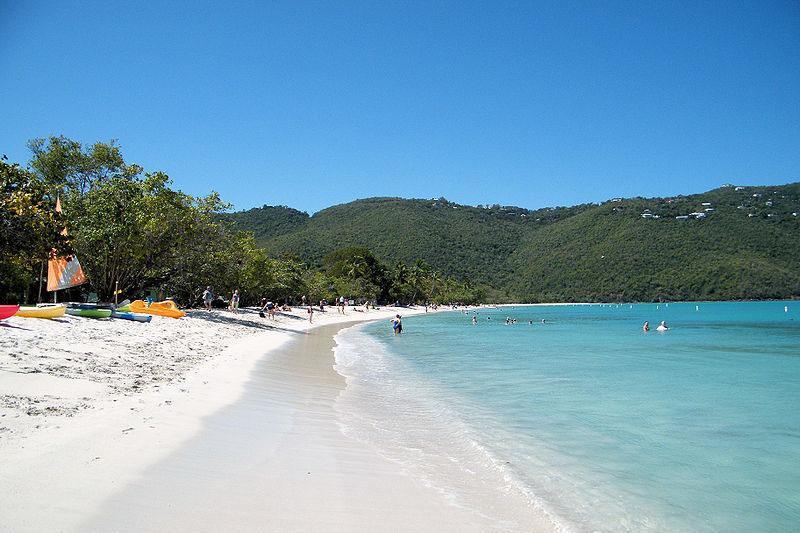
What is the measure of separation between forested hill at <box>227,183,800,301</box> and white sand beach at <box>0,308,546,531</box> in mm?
91184

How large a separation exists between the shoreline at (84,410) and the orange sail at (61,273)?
16.1 feet

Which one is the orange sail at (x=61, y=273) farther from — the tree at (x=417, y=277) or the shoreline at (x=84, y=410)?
the tree at (x=417, y=277)

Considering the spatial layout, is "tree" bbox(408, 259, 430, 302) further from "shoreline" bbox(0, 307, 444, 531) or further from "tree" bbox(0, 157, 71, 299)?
"shoreline" bbox(0, 307, 444, 531)

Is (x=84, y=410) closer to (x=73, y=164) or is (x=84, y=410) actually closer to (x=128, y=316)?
(x=128, y=316)

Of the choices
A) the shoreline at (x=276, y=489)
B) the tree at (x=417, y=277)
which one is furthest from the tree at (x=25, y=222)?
the tree at (x=417, y=277)

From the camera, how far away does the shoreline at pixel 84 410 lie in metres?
3.39

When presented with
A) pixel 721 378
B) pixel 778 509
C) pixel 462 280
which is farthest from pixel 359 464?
pixel 462 280

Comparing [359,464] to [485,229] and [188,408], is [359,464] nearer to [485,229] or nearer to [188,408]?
[188,408]

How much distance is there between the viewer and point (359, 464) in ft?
16.1

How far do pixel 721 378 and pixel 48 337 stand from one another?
1581 cm

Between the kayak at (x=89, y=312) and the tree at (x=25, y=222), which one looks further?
the kayak at (x=89, y=312)

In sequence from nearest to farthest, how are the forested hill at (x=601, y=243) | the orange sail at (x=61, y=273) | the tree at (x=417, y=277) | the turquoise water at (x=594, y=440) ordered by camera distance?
1. the turquoise water at (x=594, y=440)
2. the orange sail at (x=61, y=273)
3. the tree at (x=417, y=277)
4. the forested hill at (x=601, y=243)

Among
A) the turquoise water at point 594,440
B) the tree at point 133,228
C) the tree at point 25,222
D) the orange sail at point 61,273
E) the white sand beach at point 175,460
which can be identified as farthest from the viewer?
the tree at point 133,228

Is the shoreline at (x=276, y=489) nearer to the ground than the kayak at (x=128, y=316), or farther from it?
nearer to the ground
